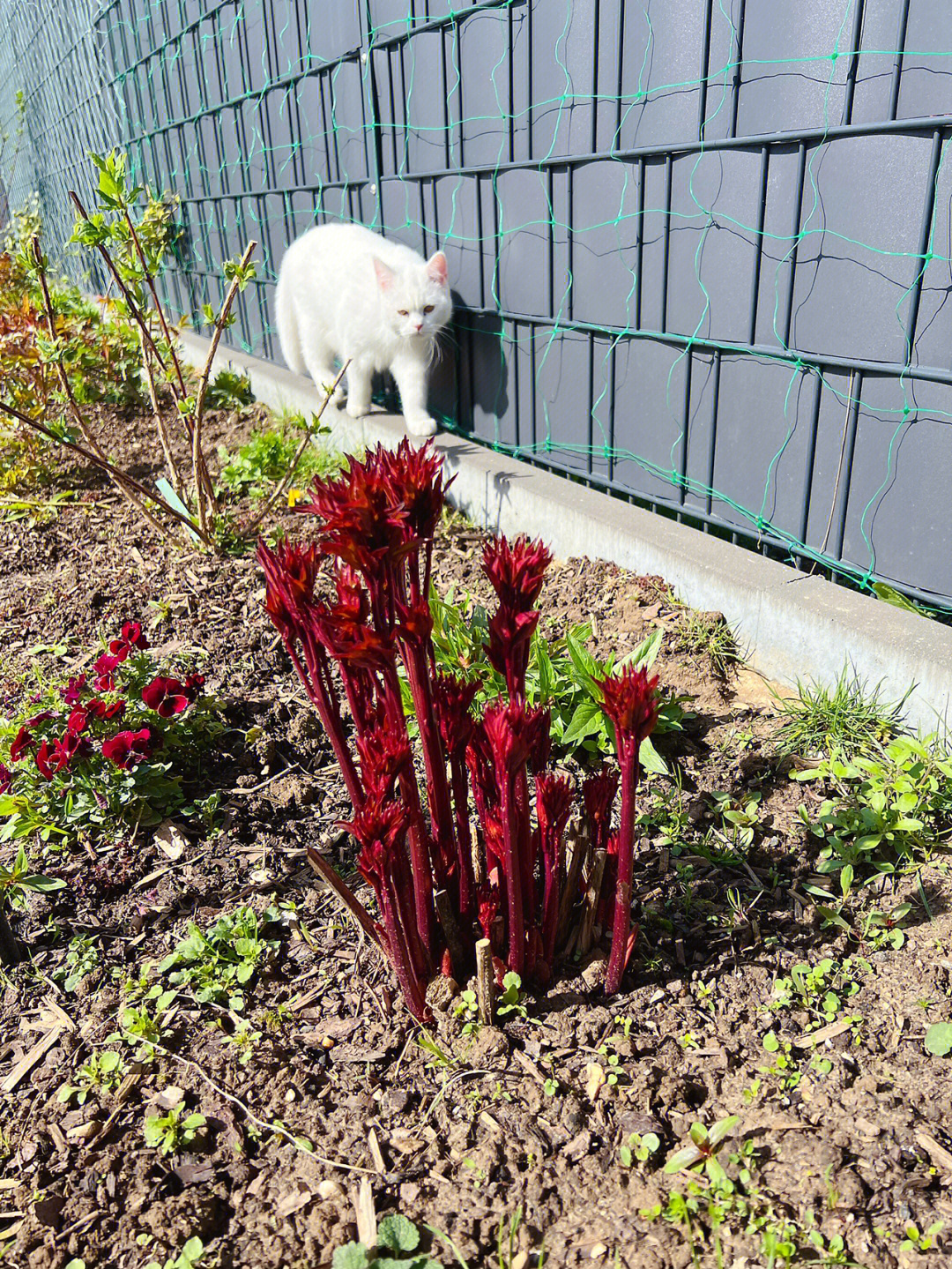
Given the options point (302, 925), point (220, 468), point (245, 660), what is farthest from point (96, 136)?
point (302, 925)

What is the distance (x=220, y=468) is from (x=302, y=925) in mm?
3407

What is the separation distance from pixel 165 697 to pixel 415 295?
2259mm

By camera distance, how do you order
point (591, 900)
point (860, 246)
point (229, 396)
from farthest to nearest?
point (229, 396) < point (860, 246) < point (591, 900)

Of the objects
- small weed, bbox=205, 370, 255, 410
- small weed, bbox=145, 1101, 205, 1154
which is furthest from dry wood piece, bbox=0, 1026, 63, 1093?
small weed, bbox=205, 370, 255, 410

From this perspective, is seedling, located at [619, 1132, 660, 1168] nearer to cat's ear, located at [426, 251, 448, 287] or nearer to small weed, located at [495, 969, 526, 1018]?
small weed, located at [495, 969, 526, 1018]

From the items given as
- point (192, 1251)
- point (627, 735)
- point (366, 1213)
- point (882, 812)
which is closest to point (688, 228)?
point (882, 812)

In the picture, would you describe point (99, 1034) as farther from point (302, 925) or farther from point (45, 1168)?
point (302, 925)

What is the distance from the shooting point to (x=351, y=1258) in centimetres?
121

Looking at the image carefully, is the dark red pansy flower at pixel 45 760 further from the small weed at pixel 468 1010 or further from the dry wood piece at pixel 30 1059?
the small weed at pixel 468 1010

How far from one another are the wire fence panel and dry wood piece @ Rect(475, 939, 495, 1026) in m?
1.68

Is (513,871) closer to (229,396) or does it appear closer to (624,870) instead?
(624,870)

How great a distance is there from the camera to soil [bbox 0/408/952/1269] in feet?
4.15

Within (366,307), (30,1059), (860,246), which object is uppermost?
(860,246)

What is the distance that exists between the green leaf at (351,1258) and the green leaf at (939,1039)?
95 cm
